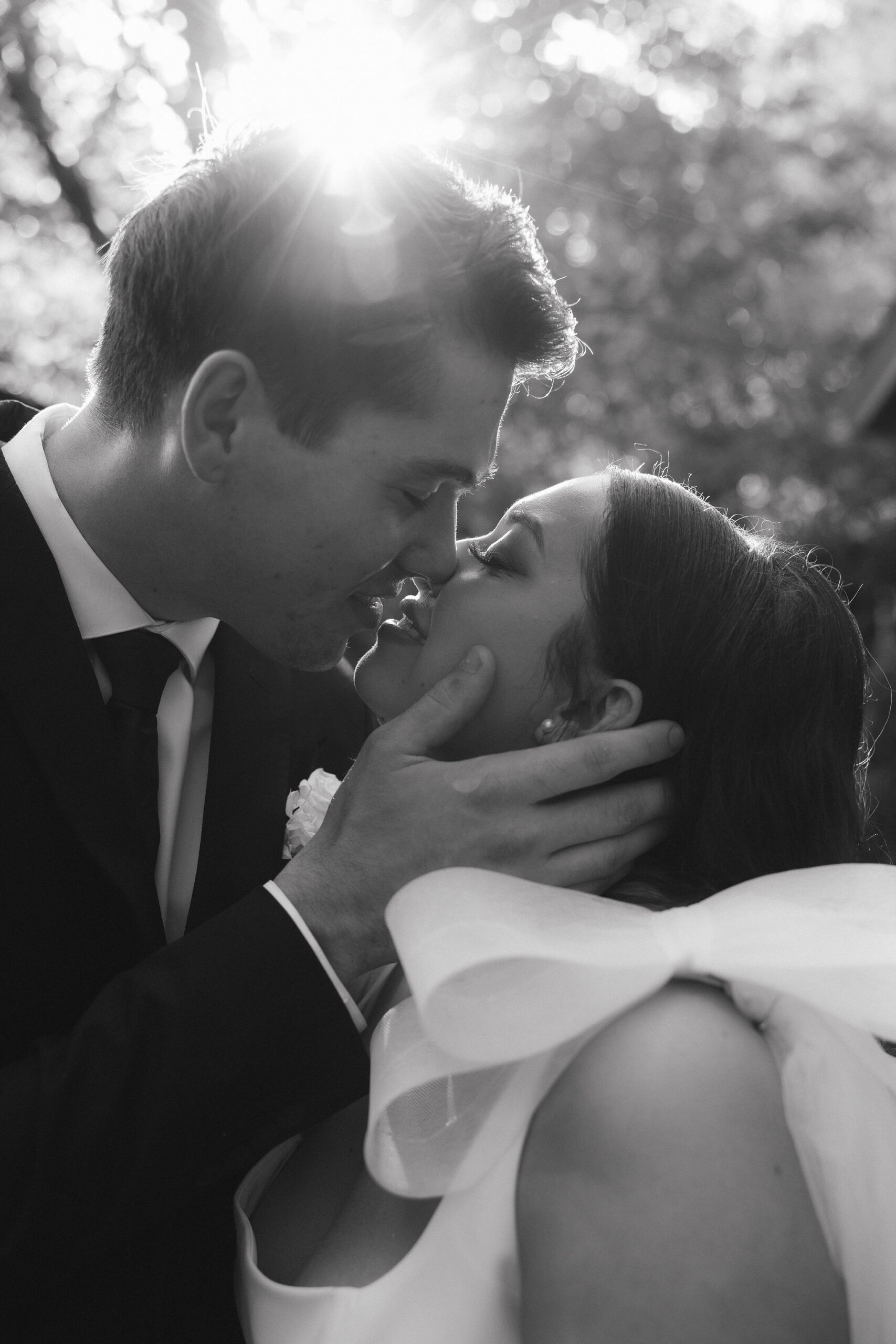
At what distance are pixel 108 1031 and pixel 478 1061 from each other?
0.75 m

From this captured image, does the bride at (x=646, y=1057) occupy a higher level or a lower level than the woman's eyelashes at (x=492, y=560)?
lower

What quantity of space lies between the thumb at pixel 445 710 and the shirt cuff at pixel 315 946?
1.30 ft

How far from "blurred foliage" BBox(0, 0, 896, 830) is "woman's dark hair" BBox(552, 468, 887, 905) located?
808cm

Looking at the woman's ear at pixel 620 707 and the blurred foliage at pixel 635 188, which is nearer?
the woman's ear at pixel 620 707

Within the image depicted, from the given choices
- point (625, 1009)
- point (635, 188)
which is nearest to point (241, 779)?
point (625, 1009)

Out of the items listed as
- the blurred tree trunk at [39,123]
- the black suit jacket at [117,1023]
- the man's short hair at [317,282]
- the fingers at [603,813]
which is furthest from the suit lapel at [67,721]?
the blurred tree trunk at [39,123]

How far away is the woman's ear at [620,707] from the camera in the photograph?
2.54 meters

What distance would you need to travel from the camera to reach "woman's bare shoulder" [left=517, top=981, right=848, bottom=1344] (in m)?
1.67

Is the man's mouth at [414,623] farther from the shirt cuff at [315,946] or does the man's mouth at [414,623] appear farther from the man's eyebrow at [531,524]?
the shirt cuff at [315,946]

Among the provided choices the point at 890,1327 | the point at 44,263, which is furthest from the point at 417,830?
the point at 44,263

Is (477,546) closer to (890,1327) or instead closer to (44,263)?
(890,1327)

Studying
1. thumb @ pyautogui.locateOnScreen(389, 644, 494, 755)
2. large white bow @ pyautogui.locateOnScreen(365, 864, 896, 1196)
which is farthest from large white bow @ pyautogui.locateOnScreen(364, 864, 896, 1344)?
thumb @ pyautogui.locateOnScreen(389, 644, 494, 755)

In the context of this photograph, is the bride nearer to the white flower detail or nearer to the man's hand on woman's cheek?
the man's hand on woman's cheek

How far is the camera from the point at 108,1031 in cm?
219
